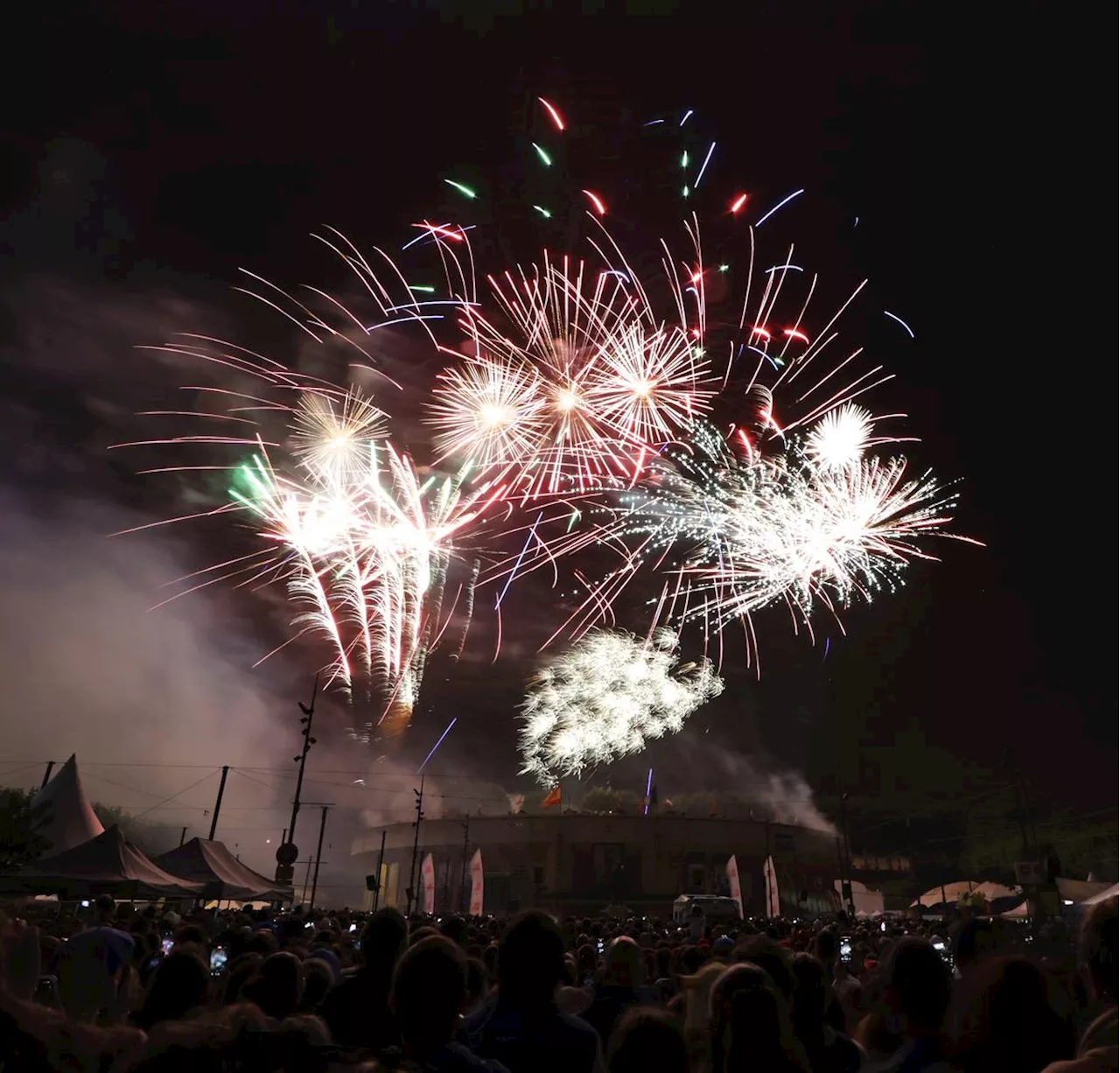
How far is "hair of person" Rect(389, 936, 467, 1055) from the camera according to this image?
9.50 feet

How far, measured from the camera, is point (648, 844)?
84.2 meters

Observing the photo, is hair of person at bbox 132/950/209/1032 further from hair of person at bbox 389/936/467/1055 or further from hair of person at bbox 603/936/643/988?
hair of person at bbox 603/936/643/988

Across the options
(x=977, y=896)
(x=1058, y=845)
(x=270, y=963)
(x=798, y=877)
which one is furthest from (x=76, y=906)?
(x=798, y=877)

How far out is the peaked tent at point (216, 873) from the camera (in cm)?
2016

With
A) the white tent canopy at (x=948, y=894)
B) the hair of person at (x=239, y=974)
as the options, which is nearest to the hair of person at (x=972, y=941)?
the hair of person at (x=239, y=974)

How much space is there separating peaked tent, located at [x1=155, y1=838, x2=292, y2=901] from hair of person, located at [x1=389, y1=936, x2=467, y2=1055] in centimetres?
1978

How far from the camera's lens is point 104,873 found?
17094mm

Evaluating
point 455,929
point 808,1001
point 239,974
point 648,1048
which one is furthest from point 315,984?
point 648,1048

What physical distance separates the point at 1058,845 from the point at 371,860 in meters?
78.6

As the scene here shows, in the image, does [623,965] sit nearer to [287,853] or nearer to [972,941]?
[972,941]

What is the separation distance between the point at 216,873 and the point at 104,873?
13.2 feet

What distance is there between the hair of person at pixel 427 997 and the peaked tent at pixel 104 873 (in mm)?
17451

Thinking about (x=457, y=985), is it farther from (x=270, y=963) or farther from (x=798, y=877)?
(x=798, y=877)

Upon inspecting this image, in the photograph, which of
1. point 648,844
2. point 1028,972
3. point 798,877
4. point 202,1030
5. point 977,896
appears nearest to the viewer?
point 202,1030
